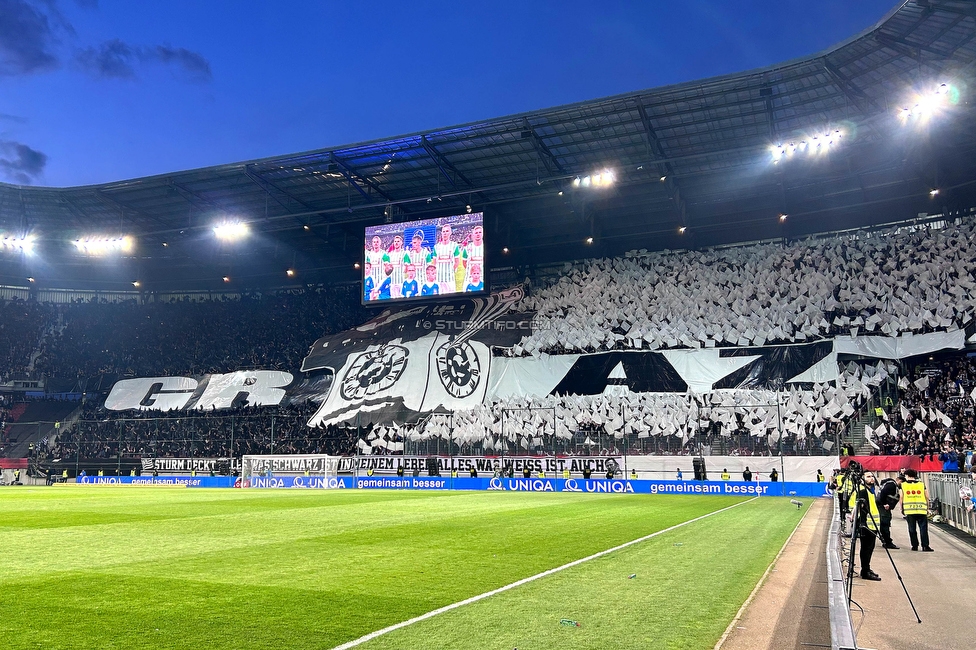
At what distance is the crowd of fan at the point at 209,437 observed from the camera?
155 feet

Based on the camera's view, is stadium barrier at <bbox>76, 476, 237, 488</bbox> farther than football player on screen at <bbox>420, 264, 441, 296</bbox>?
No

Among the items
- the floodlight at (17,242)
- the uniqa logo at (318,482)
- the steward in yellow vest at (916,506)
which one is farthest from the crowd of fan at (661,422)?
the floodlight at (17,242)

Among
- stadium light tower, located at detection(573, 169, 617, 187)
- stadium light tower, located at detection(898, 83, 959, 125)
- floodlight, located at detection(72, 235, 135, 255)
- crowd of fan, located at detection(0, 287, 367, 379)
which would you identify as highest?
stadium light tower, located at detection(898, 83, 959, 125)

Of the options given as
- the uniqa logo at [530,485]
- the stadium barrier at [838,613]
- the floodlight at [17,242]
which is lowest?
the uniqa logo at [530,485]

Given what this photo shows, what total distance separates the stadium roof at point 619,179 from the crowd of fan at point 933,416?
1276 centimetres

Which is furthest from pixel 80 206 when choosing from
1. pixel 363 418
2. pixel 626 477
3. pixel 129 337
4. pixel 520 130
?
pixel 626 477

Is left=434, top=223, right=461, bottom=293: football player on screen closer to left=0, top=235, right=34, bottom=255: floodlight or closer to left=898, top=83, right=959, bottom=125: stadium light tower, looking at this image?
left=898, top=83, right=959, bottom=125: stadium light tower

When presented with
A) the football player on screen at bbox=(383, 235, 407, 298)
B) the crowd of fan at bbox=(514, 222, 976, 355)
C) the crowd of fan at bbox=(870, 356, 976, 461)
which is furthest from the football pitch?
the football player on screen at bbox=(383, 235, 407, 298)

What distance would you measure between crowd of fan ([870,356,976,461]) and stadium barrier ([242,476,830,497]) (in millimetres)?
5781

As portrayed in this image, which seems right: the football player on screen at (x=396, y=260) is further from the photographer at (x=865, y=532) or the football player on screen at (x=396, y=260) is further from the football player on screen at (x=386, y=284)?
the photographer at (x=865, y=532)

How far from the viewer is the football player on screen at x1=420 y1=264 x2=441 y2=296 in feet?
151

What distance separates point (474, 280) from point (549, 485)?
47.3 ft

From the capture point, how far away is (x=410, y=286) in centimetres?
4678

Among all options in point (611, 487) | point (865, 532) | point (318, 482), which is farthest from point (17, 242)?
point (865, 532)
